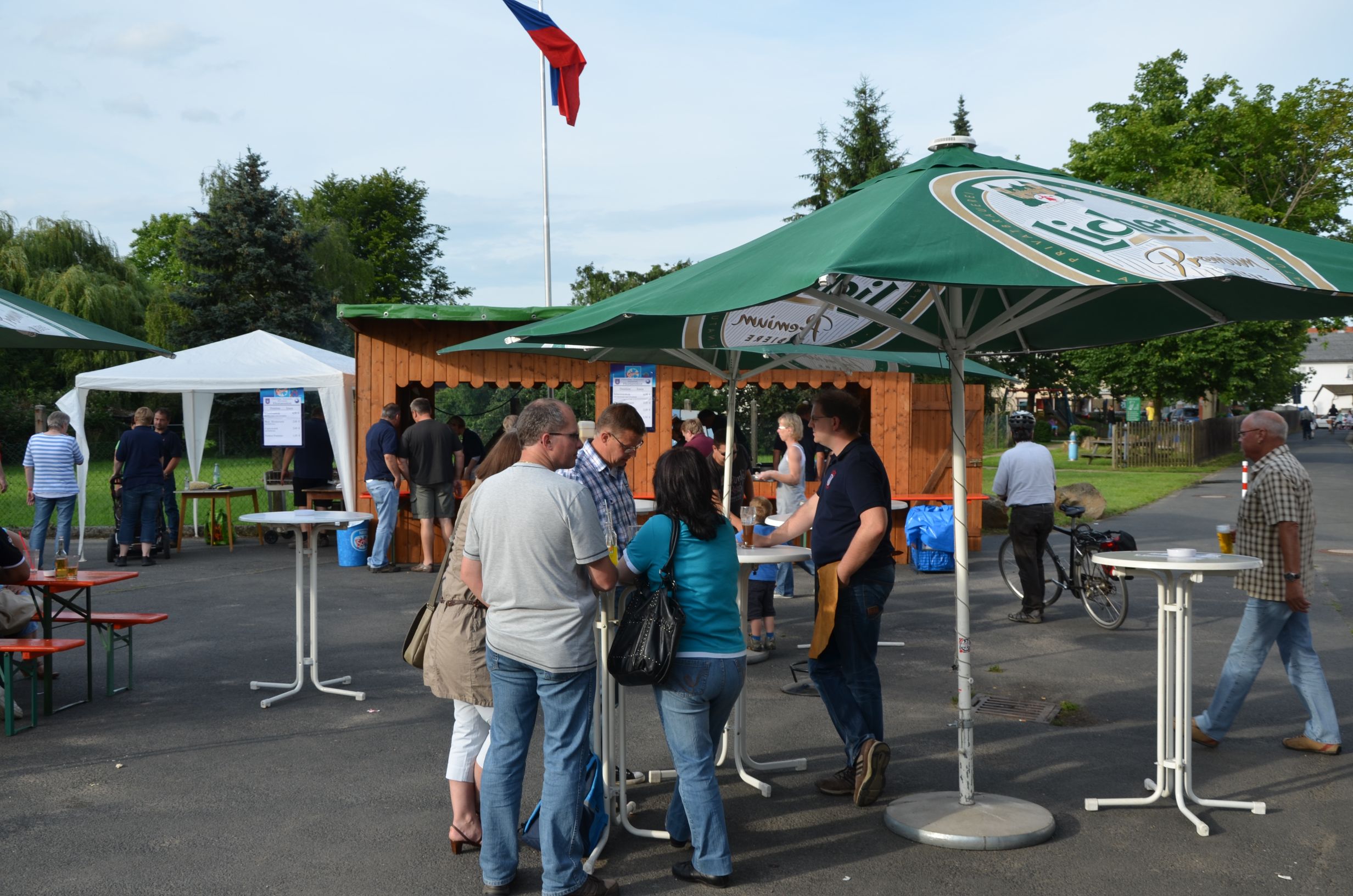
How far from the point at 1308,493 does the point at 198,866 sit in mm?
5388

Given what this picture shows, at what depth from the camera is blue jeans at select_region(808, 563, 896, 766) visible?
16.1 feet

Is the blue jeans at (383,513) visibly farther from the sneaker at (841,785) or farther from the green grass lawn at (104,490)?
the sneaker at (841,785)

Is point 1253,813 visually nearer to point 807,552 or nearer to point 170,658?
point 807,552

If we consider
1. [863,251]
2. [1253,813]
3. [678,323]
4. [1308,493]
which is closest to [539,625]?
[863,251]

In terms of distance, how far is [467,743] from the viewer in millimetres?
4281

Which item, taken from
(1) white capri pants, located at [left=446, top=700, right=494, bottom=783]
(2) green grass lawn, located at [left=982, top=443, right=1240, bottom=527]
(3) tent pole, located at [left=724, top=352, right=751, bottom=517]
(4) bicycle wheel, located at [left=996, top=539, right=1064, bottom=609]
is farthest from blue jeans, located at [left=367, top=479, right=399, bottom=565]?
(2) green grass lawn, located at [left=982, top=443, right=1240, bottom=527]

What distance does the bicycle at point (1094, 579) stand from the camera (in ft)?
30.0

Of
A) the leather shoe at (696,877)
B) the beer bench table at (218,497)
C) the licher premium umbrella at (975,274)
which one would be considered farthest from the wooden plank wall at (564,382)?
the leather shoe at (696,877)

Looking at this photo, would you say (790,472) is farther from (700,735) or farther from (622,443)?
(700,735)

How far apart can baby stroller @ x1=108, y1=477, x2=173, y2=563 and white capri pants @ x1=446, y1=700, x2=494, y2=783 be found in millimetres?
10622

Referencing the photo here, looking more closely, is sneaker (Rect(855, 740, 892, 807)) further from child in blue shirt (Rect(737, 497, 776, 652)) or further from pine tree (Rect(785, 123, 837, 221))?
pine tree (Rect(785, 123, 837, 221))

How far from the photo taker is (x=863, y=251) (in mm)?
3531

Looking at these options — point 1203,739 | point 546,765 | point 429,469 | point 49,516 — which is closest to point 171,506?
point 49,516

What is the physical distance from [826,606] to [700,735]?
1.18 meters
